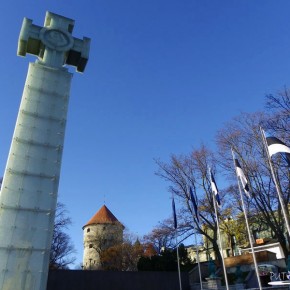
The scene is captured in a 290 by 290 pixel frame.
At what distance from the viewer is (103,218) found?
2434 inches

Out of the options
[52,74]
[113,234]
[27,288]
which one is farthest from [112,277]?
[113,234]

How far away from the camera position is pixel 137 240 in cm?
5031

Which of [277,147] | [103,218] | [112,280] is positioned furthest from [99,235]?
[277,147]

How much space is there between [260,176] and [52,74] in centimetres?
1662

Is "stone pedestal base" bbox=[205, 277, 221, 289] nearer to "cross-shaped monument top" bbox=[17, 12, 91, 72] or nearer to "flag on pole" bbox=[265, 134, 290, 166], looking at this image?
"flag on pole" bbox=[265, 134, 290, 166]

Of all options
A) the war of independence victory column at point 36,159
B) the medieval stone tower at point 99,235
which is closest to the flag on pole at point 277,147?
the war of independence victory column at point 36,159

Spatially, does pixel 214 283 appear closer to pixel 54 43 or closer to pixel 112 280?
pixel 112 280

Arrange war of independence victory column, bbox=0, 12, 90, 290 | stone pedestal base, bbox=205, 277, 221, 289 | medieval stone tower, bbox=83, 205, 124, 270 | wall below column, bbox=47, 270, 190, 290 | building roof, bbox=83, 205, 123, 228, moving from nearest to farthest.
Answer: war of independence victory column, bbox=0, 12, 90, 290 < wall below column, bbox=47, 270, 190, 290 < stone pedestal base, bbox=205, 277, 221, 289 < medieval stone tower, bbox=83, 205, 124, 270 < building roof, bbox=83, 205, 123, 228

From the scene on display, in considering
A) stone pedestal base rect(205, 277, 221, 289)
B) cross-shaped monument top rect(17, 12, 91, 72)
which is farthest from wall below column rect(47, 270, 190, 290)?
cross-shaped monument top rect(17, 12, 91, 72)

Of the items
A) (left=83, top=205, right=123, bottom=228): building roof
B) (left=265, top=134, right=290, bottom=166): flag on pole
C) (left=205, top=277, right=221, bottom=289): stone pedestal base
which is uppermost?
(left=83, top=205, right=123, bottom=228): building roof

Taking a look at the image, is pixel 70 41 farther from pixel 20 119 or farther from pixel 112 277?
pixel 112 277

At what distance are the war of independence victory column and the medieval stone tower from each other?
4116 centimetres

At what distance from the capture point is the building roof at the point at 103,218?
6082 cm

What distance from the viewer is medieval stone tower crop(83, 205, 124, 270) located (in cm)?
5588
